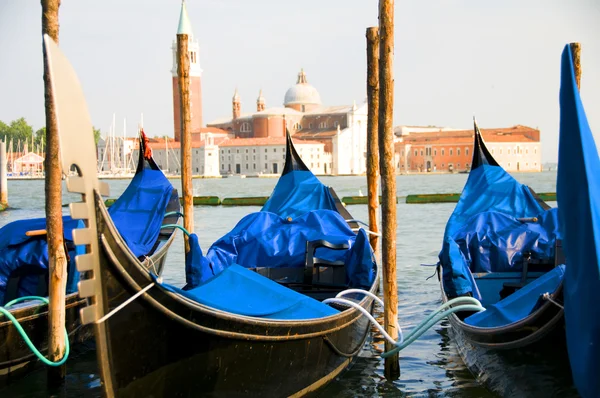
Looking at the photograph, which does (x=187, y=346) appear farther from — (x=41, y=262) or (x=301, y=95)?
(x=301, y=95)

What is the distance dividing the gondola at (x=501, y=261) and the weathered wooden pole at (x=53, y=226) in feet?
5.08

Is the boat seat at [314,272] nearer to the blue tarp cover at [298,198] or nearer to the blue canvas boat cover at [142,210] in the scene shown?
the blue canvas boat cover at [142,210]

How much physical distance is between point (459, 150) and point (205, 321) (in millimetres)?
50884

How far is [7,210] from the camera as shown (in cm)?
1515

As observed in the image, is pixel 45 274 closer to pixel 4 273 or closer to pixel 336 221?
pixel 4 273

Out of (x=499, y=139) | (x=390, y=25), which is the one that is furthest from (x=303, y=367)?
(x=499, y=139)

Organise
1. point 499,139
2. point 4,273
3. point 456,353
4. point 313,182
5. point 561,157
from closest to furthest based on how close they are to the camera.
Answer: point 561,157 → point 4,273 → point 456,353 → point 313,182 → point 499,139

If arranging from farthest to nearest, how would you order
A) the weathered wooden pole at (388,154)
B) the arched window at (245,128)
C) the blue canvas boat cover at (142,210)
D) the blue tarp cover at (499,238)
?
the arched window at (245,128) → the blue canvas boat cover at (142,210) → the blue tarp cover at (499,238) → the weathered wooden pole at (388,154)

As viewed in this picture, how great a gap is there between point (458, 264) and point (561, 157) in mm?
1508

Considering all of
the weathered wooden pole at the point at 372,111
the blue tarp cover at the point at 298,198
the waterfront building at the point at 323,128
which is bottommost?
the blue tarp cover at the point at 298,198

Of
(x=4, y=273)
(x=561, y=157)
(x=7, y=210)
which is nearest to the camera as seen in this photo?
(x=561, y=157)

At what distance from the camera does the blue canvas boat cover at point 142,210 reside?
4566 millimetres

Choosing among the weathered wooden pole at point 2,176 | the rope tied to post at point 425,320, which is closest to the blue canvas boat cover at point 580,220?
the rope tied to post at point 425,320

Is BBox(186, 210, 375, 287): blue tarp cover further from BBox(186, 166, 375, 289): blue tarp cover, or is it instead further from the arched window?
the arched window
